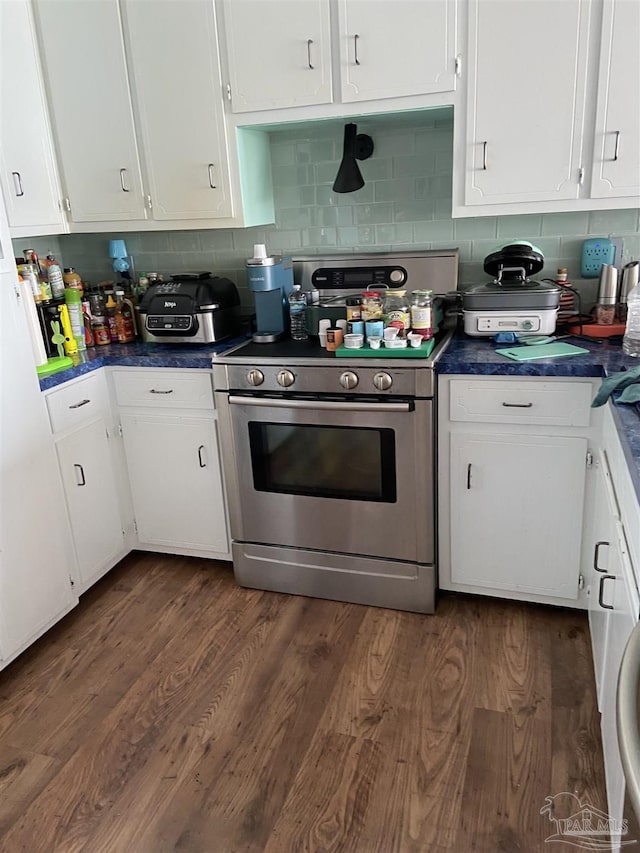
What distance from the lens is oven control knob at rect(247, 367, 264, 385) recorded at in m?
2.36

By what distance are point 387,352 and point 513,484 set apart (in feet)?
2.06

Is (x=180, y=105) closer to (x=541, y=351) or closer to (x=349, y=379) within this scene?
(x=349, y=379)

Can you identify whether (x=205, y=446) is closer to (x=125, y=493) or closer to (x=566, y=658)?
(x=125, y=493)

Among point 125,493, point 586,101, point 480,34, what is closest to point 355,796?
point 125,493

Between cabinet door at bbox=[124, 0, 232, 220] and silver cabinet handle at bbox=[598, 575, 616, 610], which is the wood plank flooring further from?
cabinet door at bbox=[124, 0, 232, 220]

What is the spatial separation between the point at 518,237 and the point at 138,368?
159cm

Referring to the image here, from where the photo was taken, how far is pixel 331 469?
7.87 ft

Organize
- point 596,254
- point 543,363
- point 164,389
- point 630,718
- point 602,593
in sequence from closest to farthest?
point 630,718 < point 602,593 < point 543,363 < point 596,254 < point 164,389

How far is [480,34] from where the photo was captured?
2.14 meters

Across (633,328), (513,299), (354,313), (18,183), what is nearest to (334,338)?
(354,313)

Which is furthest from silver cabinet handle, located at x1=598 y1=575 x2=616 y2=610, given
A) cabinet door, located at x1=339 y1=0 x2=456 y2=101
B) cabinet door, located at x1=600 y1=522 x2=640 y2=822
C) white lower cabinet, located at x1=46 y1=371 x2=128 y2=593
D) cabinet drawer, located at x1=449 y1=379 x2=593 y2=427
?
white lower cabinet, located at x1=46 y1=371 x2=128 y2=593

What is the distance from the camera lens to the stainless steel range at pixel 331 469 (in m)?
2.23

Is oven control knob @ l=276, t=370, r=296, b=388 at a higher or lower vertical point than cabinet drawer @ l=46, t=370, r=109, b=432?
higher

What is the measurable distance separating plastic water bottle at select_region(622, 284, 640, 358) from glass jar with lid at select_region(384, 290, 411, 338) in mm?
712
